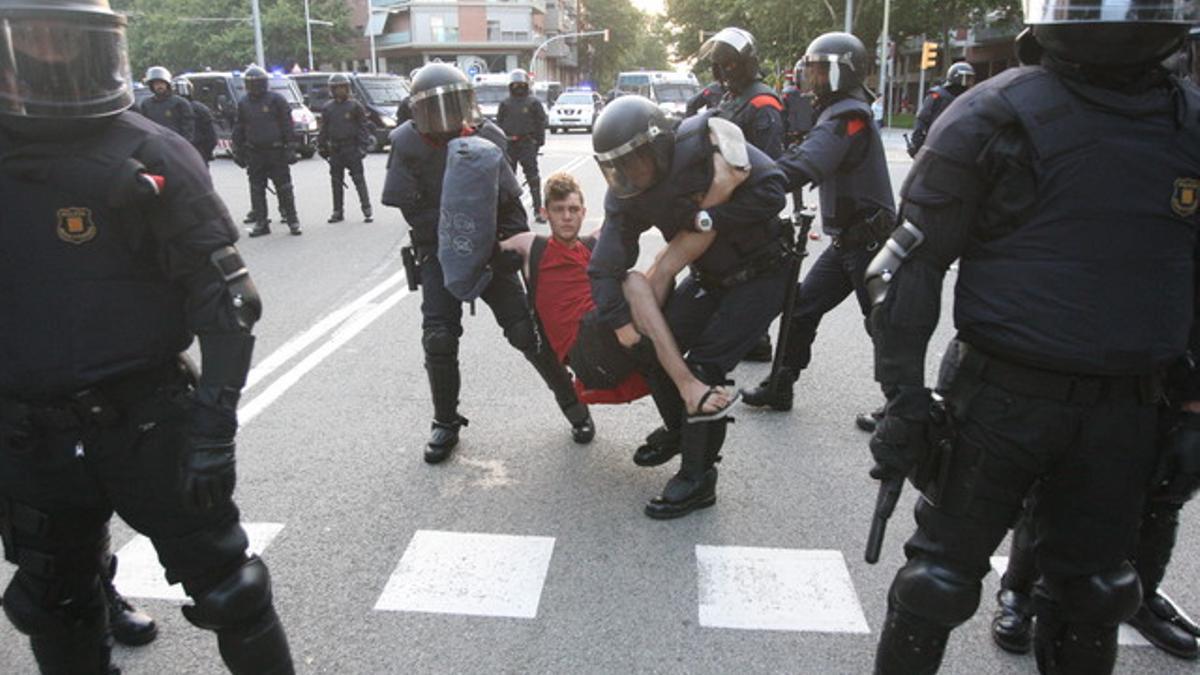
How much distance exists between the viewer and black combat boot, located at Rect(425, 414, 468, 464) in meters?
4.50

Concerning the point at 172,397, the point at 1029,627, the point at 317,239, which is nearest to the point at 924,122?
the point at 317,239

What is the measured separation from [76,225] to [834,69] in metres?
3.73

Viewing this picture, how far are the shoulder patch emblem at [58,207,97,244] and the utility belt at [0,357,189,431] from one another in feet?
1.07

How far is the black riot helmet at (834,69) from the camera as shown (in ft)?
15.8

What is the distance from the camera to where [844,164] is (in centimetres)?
480

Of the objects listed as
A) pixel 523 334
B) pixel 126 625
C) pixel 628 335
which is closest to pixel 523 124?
pixel 523 334

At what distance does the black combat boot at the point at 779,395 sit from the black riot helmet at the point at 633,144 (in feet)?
6.28

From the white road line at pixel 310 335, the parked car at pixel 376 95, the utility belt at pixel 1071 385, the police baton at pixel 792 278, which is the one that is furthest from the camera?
the parked car at pixel 376 95

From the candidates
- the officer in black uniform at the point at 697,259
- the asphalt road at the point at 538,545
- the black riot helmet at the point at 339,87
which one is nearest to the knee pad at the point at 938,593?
the asphalt road at the point at 538,545

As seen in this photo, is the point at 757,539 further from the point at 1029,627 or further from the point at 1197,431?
the point at 1197,431

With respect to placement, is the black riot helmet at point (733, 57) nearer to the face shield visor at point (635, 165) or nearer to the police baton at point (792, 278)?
the police baton at point (792, 278)

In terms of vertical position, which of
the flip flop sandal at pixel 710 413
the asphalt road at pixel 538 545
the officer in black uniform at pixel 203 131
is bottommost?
the asphalt road at pixel 538 545

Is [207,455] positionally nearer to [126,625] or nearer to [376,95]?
[126,625]

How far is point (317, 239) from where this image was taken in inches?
445
